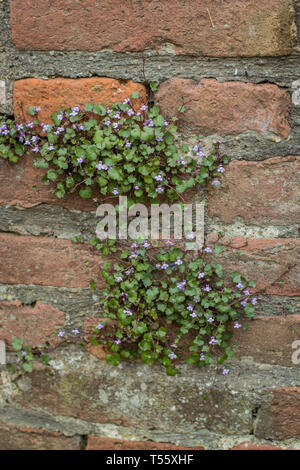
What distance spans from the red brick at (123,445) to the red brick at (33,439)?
0.05 m

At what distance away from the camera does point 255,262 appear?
3.99 feet

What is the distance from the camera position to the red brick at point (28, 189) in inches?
49.2

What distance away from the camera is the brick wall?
1.10m

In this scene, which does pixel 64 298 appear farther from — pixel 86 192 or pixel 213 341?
pixel 213 341

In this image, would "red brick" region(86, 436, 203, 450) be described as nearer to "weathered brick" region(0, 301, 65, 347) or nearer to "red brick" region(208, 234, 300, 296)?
"weathered brick" region(0, 301, 65, 347)

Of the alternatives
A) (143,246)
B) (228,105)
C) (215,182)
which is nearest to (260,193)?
(215,182)

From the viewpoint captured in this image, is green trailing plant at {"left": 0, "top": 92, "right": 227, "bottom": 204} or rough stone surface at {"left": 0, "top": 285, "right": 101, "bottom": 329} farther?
rough stone surface at {"left": 0, "top": 285, "right": 101, "bottom": 329}

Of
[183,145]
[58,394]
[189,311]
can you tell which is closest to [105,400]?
[58,394]

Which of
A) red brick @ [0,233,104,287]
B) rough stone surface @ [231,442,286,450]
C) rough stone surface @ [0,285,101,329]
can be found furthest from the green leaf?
rough stone surface @ [231,442,286,450]

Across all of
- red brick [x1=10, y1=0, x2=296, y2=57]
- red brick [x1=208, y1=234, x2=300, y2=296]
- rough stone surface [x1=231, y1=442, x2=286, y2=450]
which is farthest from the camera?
rough stone surface [x1=231, y1=442, x2=286, y2=450]

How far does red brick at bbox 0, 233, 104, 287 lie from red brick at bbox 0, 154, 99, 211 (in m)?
0.11

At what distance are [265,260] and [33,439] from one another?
92cm

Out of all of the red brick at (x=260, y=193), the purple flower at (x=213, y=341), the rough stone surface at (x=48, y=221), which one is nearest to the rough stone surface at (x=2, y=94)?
the rough stone surface at (x=48, y=221)

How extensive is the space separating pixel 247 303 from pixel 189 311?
16 cm
